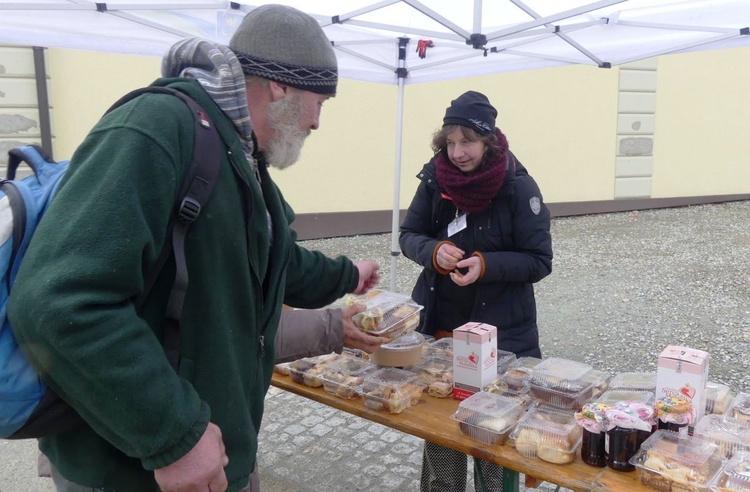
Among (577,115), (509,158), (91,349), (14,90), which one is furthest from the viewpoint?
(577,115)

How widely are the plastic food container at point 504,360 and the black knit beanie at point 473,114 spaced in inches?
36.1

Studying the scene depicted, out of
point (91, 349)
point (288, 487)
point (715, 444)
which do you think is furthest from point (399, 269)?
point (91, 349)

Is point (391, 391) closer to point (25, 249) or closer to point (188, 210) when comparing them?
point (188, 210)

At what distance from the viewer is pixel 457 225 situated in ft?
8.82

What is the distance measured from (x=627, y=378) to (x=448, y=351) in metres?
0.67

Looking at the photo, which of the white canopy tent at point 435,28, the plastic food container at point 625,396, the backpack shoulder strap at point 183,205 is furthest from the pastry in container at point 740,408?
the white canopy tent at point 435,28

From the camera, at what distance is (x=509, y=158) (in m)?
2.61

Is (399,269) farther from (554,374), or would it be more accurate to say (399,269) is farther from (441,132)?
(554,374)

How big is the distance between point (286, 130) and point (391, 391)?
3.26ft

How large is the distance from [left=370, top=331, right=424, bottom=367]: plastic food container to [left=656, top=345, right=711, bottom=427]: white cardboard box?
86 centimetres

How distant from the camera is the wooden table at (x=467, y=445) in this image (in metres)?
1.55

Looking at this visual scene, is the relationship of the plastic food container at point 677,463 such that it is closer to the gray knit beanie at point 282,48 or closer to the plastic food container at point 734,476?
the plastic food container at point 734,476

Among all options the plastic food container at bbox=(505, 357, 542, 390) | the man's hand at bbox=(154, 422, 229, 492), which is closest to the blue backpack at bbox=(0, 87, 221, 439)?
the man's hand at bbox=(154, 422, 229, 492)

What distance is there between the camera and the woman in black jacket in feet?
8.29
